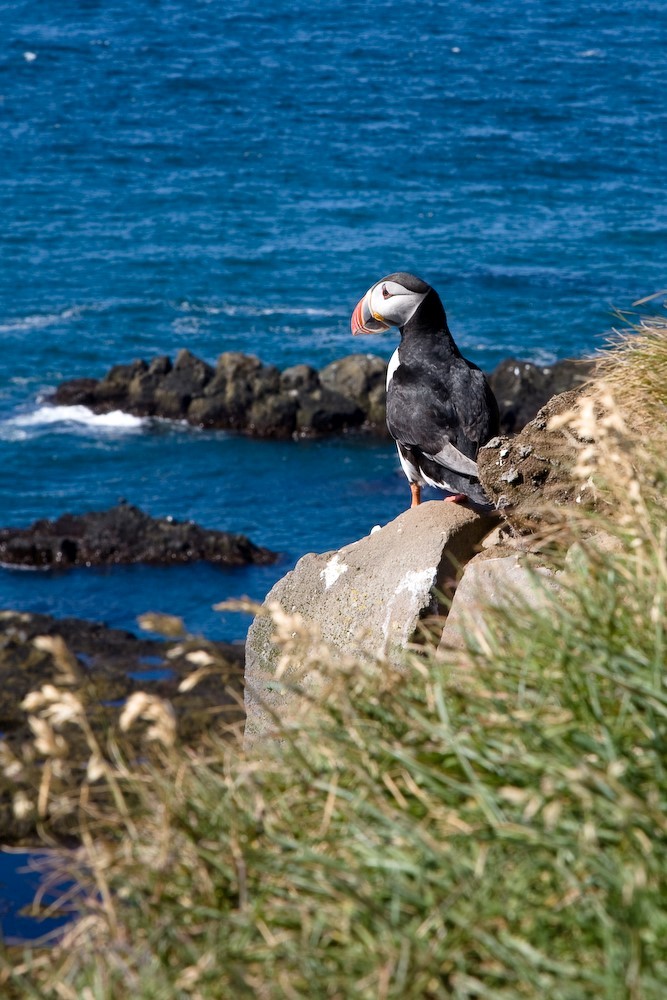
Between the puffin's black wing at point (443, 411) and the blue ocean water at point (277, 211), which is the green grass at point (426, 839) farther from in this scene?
the blue ocean water at point (277, 211)

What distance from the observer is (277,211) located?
55.0 m

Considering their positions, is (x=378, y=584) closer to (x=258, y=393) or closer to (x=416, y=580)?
(x=416, y=580)

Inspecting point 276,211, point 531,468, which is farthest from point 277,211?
point 531,468

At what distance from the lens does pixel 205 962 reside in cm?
291

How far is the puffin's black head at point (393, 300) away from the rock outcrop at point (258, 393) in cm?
2287

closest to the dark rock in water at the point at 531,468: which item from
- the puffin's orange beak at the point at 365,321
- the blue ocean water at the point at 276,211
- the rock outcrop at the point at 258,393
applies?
the puffin's orange beak at the point at 365,321

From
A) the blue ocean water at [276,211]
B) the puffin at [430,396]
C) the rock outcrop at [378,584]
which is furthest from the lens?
the blue ocean water at [276,211]

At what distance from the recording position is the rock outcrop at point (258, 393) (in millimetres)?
33125

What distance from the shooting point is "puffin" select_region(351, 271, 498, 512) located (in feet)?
26.3

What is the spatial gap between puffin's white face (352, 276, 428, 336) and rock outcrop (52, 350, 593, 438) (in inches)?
899

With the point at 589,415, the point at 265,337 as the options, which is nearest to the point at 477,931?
the point at 589,415

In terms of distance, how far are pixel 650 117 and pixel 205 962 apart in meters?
68.6

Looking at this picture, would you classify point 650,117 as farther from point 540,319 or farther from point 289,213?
point 540,319

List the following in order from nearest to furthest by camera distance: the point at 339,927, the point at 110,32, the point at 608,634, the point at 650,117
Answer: the point at 339,927, the point at 608,634, the point at 650,117, the point at 110,32
